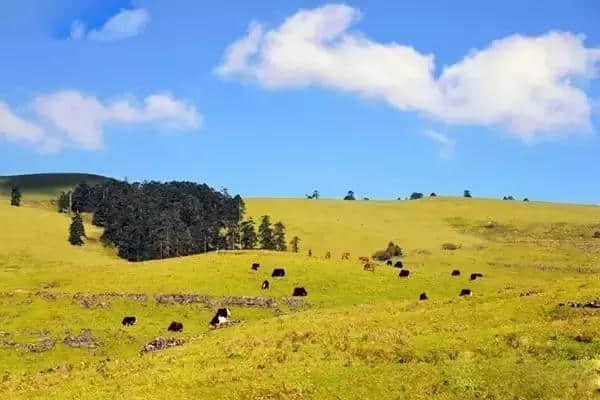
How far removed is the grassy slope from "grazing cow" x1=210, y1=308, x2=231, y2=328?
6.91 feet

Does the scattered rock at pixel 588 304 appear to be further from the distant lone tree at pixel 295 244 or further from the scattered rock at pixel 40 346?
the distant lone tree at pixel 295 244

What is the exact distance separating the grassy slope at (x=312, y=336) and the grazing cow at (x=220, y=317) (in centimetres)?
211

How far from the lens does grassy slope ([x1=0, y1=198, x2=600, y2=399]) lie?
92.4 ft

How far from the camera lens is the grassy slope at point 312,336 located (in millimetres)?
28172

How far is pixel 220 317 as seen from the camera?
56219 mm

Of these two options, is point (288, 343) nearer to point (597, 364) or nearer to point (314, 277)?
point (597, 364)

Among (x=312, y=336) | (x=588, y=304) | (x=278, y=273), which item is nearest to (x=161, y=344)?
(x=312, y=336)

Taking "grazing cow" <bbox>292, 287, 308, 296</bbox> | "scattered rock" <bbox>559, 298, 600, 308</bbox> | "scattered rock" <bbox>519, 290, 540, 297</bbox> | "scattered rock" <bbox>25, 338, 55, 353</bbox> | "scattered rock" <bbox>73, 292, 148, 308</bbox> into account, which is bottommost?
"scattered rock" <bbox>25, 338, 55, 353</bbox>

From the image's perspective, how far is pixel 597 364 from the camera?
89.8 ft

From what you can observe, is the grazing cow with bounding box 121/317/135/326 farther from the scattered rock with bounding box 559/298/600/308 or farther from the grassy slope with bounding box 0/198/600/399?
the scattered rock with bounding box 559/298/600/308

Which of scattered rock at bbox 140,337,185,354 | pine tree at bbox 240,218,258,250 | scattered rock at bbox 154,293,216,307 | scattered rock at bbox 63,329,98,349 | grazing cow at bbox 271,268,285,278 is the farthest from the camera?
pine tree at bbox 240,218,258,250

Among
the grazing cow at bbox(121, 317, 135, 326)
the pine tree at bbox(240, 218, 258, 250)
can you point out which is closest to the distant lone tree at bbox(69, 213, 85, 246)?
the pine tree at bbox(240, 218, 258, 250)

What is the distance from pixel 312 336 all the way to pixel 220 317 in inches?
802

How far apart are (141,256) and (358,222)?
230ft
